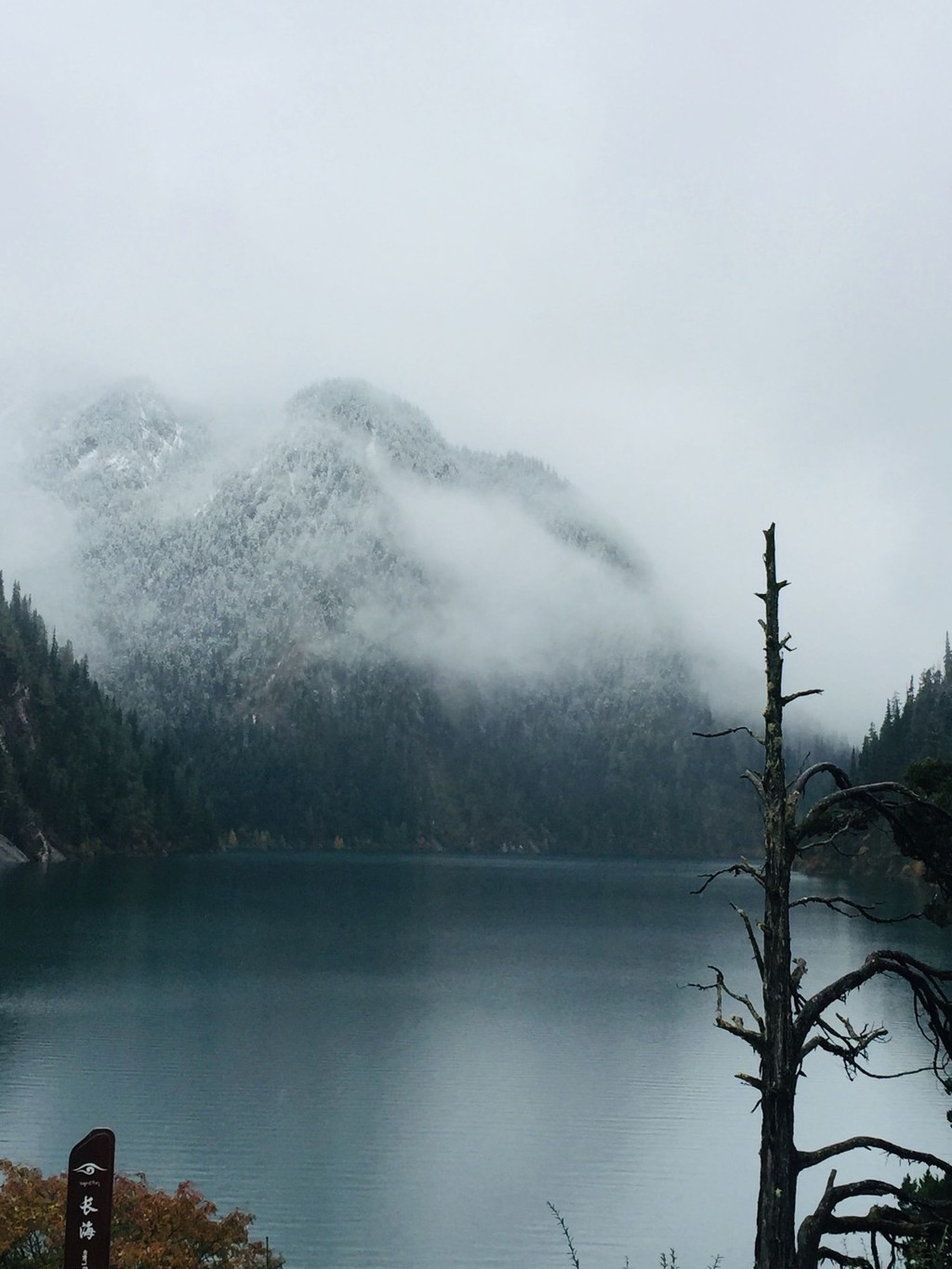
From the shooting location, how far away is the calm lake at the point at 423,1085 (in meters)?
36.5

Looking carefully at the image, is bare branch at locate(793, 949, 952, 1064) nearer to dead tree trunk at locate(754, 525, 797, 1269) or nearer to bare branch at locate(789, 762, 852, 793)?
dead tree trunk at locate(754, 525, 797, 1269)

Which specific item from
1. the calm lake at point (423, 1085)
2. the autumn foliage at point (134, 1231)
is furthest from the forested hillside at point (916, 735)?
the autumn foliage at point (134, 1231)

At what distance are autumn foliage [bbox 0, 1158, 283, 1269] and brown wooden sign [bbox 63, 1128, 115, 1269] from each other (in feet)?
35.9

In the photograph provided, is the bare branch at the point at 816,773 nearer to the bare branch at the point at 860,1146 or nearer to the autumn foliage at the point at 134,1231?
the bare branch at the point at 860,1146

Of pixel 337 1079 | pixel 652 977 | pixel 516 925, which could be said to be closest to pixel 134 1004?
pixel 337 1079

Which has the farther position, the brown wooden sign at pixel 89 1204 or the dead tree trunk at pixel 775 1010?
the dead tree trunk at pixel 775 1010

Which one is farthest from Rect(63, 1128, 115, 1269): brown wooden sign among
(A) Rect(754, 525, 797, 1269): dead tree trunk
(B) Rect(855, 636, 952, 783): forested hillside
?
(B) Rect(855, 636, 952, 783): forested hillside

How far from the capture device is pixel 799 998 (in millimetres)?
12539

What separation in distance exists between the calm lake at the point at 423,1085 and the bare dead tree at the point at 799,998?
22.2 meters

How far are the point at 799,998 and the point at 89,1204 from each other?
7066 millimetres

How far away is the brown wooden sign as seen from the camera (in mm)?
10328

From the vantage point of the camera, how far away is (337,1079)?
5322 cm

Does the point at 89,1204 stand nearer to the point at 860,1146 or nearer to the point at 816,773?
the point at 860,1146

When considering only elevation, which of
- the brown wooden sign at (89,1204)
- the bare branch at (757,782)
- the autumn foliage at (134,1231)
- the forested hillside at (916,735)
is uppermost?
the forested hillside at (916,735)
